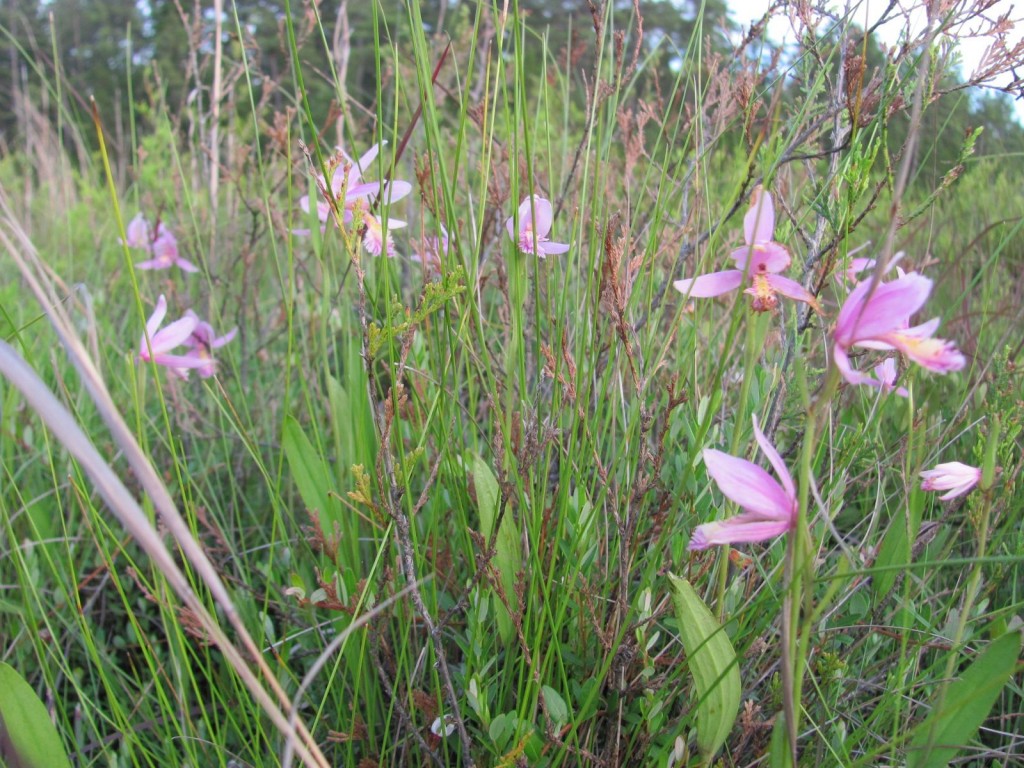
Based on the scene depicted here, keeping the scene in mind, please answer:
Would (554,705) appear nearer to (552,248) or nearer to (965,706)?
(965,706)

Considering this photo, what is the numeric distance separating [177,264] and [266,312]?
66 centimetres

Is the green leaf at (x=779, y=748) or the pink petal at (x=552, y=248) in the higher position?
the pink petal at (x=552, y=248)

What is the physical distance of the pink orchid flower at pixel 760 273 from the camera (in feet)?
2.50

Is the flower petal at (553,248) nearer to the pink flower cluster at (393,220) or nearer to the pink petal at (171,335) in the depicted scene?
the pink flower cluster at (393,220)

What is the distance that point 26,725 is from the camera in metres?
0.88

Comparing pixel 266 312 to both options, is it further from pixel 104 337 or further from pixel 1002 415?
pixel 1002 415

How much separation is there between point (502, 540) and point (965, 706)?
1.73ft

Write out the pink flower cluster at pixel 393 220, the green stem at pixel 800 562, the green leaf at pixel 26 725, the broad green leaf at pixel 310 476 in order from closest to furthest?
the green stem at pixel 800 562 < the green leaf at pixel 26 725 < the pink flower cluster at pixel 393 220 < the broad green leaf at pixel 310 476

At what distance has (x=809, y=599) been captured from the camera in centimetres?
67

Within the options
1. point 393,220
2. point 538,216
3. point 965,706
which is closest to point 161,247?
point 393,220

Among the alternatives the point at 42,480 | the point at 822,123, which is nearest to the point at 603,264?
the point at 822,123

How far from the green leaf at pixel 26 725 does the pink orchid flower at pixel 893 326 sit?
2.84ft

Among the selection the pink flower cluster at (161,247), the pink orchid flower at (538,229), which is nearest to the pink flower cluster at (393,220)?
the pink orchid flower at (538,229)

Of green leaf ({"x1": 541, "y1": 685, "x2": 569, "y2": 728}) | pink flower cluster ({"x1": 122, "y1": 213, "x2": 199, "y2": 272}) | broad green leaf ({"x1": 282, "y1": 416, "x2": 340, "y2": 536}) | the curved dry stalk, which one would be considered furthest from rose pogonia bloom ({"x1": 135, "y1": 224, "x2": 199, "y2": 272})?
the curved dry stalk
